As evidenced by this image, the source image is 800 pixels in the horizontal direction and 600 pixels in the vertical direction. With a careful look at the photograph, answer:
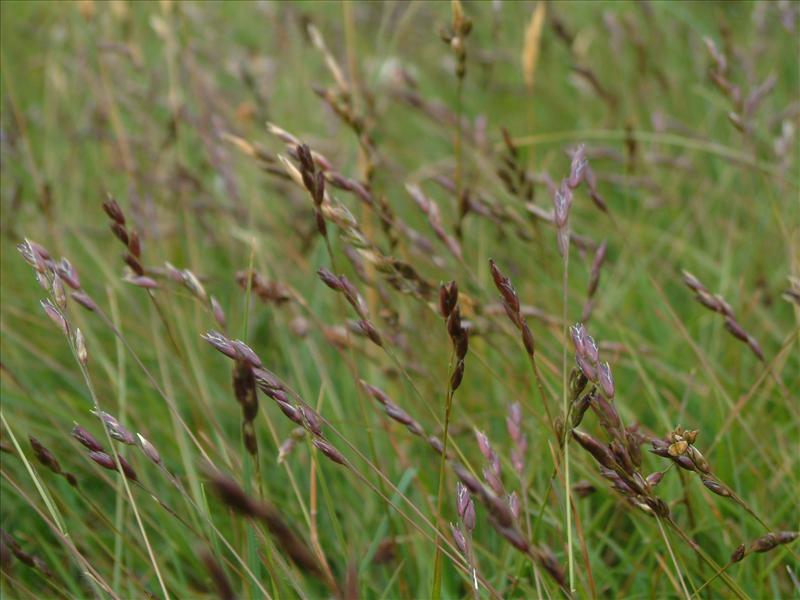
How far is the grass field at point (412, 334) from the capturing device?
3.69ft

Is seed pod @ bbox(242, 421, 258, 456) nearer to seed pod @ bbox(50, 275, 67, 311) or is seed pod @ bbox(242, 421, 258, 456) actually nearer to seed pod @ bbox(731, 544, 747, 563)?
seed pod @ bbox(50, 275, 67, 311)

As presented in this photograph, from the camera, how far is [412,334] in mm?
1868

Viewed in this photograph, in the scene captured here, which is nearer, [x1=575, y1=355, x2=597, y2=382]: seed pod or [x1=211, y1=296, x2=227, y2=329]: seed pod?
[x1=575, y1=355, x2=597, y2=382]: seed pod

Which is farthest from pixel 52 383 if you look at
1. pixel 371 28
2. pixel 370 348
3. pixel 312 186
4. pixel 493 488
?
pixel 371 28

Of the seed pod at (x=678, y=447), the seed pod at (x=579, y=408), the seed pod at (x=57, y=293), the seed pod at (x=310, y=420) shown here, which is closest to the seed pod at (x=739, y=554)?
the seed pod at (x=678, y=447)

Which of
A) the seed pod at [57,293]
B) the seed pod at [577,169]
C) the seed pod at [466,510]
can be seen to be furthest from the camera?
the seed pod at [577,169]

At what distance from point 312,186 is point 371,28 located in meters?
2.74

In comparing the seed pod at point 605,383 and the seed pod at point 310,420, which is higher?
the seed pod at point 605,383

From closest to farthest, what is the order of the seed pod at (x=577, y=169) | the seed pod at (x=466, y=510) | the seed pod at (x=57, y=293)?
the seed pod at (x=466, y=510), the seed pod at (x=57, y=293), the seed pod at (x=577, y=169)

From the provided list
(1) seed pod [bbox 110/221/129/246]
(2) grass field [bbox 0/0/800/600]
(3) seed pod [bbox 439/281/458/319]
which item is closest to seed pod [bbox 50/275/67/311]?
(2) grass field [bbox 0/0/800/600]

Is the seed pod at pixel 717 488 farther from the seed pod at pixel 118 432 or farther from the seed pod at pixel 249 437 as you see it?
the seed pod at pixel 118 432

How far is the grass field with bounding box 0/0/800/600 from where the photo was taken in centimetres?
112

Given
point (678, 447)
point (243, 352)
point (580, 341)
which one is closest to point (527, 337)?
point (580, 341)

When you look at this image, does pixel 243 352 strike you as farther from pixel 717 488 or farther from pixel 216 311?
pixel 717 488
